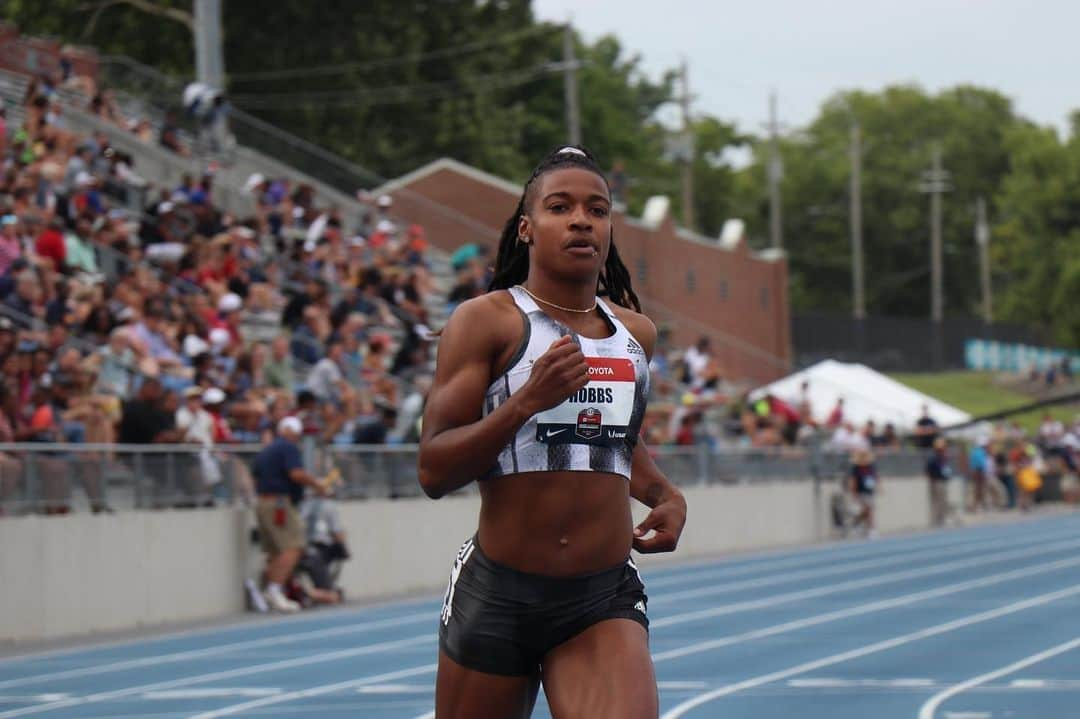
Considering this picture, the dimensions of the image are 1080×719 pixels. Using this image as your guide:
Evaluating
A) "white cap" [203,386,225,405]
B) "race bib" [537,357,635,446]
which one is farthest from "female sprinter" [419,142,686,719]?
"white cap" [203,386,225,405]

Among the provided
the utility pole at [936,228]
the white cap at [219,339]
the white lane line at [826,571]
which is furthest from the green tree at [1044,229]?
the white cap at [219,339]

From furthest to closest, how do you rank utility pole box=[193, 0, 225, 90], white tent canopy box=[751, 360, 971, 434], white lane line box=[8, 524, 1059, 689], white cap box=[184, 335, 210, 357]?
1. white tent canopy box=[751, 360, 971, 434]
2. utility pole box=[193, 0, 225, 90]
3. white cap box=[184, 335, 210, 357]
4. white lane line box=[8, 524, 1059, 689]

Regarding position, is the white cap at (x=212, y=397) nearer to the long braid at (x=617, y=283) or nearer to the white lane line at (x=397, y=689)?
the white lane line at (x=397, y=689)

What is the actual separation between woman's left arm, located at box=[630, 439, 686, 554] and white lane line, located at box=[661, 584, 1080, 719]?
19.7 ft

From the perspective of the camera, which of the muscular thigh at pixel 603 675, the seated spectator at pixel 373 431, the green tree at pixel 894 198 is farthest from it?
the green tree at pixel 894 198

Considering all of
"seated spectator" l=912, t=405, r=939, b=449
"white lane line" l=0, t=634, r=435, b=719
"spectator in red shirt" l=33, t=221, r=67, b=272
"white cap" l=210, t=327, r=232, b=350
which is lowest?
"white lane line" l=0, t=634, r=435, b=719

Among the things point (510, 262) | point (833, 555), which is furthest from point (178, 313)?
point (510, 262)

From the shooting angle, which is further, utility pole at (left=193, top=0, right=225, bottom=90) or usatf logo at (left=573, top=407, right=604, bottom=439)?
utility pole at (left=193, top=0, right=225, bottom=90)

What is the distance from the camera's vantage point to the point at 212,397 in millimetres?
20203

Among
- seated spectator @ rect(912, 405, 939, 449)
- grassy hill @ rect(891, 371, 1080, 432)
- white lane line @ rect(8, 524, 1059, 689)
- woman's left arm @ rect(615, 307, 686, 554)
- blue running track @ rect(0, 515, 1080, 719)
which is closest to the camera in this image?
woman's left arm @ rect(615, 307, 686, 554)

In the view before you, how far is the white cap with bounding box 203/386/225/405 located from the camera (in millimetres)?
20172

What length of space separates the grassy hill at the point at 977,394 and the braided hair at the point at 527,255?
226ft

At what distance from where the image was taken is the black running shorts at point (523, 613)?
5816 millimetres

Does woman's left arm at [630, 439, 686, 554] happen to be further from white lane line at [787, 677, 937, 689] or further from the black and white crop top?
white lane line at [787, 677, 937, 689]
